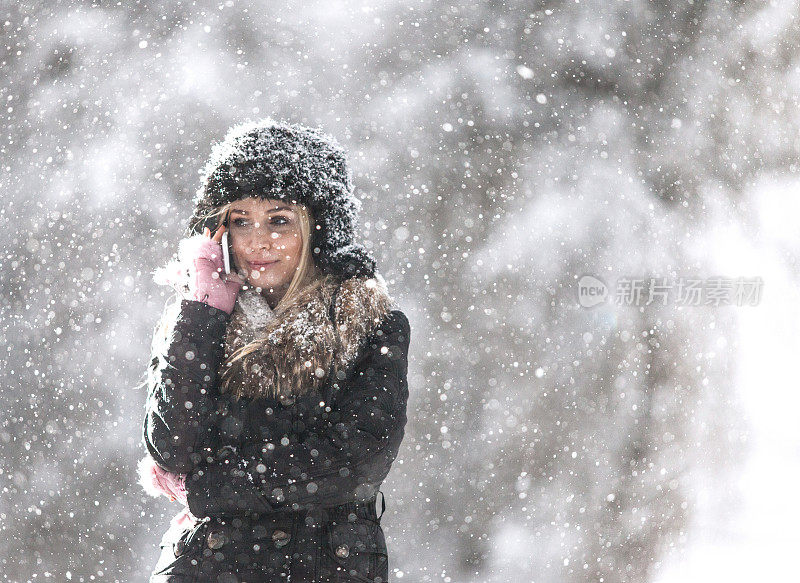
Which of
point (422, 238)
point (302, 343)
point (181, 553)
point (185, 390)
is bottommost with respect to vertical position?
point (181, 553)

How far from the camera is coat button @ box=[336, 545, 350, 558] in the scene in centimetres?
151

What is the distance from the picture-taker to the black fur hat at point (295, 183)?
5.62ft

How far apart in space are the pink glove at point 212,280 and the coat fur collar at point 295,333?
23 millimetres

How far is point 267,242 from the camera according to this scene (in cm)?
166

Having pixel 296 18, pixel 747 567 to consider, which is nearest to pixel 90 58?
pixel 296 18

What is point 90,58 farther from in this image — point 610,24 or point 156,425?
point 610,24

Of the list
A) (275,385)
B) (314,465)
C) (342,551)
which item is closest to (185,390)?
(275,385)

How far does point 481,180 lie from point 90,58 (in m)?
1.57

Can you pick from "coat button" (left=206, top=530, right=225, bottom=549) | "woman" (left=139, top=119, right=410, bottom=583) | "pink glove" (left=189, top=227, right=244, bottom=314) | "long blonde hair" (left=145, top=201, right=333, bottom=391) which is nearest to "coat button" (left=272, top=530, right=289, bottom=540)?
"woman" (left=139, top=119, right=410, bottom=583)

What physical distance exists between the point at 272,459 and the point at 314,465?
0.09 meters

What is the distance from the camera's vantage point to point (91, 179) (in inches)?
107

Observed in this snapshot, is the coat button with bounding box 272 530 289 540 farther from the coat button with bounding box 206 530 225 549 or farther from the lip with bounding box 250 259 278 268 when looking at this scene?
the lip with bounding box 250 259 278 268

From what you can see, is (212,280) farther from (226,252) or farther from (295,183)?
(295,183)

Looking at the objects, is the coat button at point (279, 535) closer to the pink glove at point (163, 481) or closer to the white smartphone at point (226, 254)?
the pink glove at point (163, 481)
